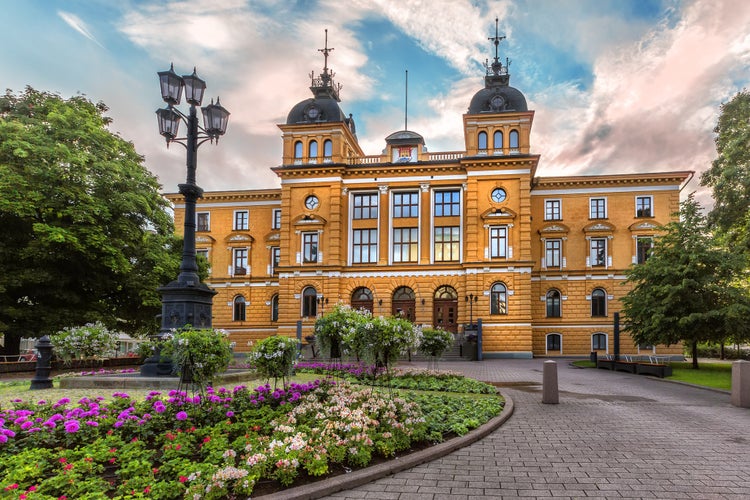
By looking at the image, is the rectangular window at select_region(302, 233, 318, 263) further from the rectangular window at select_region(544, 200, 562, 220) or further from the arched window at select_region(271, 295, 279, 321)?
the rectangular window at select_region(544, 200, 562, 220)

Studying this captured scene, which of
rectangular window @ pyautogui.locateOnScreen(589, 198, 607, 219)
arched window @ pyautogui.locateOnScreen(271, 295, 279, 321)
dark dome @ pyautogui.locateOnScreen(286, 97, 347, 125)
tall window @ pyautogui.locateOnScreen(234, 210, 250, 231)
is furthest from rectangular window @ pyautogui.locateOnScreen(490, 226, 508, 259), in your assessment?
tall window @ pyautogui.locateOnScreen(234, 210, 250, 231)

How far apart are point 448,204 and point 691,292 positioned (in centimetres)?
1926

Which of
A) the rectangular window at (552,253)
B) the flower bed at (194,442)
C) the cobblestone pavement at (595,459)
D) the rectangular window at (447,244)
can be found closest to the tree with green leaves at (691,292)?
the cobblestone pavement at (595,459)

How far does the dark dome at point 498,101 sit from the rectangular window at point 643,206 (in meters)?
12.0

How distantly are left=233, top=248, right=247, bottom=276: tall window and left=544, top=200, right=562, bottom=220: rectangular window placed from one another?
26.7 m

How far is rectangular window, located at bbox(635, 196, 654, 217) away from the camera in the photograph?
39.4m

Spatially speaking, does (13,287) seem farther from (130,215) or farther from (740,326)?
(740,326)

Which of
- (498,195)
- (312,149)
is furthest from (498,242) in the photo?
(312,149)

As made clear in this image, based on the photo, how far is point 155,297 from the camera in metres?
22.7

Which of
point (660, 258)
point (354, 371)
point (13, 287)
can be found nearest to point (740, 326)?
point (660, 258)

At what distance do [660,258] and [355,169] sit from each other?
23057mm

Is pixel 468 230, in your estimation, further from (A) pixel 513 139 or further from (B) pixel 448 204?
(A) pixel 513 139

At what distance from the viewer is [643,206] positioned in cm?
3959

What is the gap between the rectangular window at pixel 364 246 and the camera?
3922 cm
